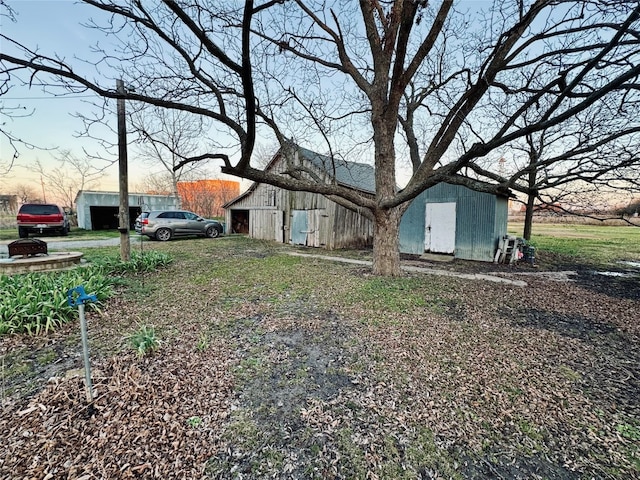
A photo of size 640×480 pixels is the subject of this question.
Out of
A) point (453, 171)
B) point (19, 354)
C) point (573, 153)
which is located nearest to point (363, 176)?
point (453, 171)

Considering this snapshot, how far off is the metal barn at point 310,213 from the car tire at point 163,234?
4.33m

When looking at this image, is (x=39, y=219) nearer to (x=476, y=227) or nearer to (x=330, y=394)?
(x=330, y=394)

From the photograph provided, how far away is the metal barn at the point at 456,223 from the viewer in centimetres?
981

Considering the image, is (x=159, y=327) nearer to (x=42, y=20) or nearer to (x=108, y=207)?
(x=42, y=20)

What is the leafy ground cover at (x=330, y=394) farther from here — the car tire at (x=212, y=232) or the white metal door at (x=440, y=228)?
the car tire at (x=212, y=232)

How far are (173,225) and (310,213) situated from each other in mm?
7432

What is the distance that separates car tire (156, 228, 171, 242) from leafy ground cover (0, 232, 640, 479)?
10901 mm

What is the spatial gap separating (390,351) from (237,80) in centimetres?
602

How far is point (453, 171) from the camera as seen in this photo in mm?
5473

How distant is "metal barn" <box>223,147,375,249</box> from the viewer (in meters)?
13.0

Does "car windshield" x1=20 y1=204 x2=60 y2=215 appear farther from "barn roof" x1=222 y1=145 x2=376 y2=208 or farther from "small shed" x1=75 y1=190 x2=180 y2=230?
"barn roof" x1=222 y1=145 x2=376 y2=208

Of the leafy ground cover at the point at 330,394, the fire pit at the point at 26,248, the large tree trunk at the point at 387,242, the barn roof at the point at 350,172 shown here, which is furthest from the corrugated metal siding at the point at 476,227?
the fire pit at the point at 26,248

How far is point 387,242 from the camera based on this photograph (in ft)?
23.0

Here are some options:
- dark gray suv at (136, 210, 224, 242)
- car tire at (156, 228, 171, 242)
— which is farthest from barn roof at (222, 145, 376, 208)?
car tire at (156, 228, 171, 242)
